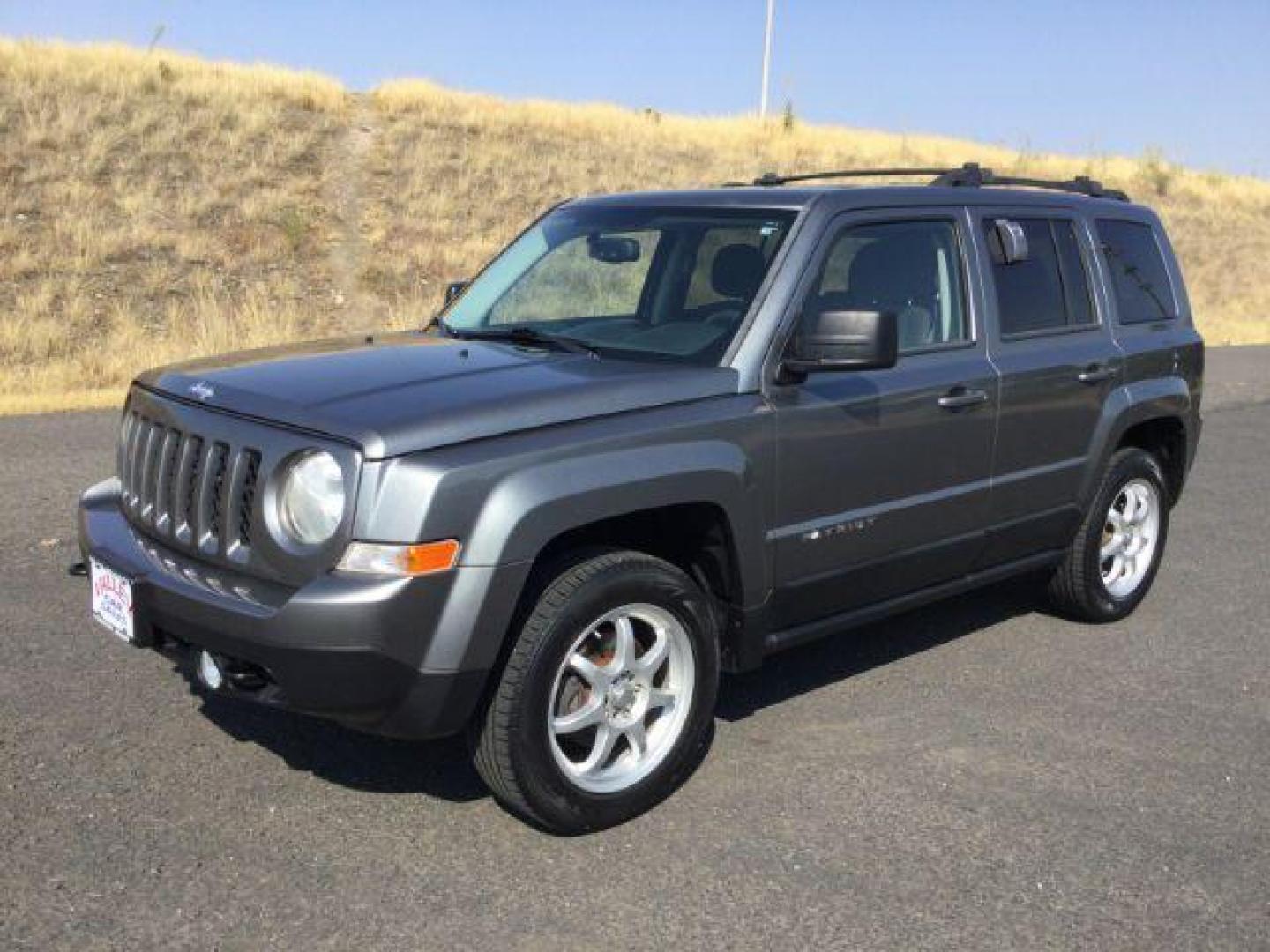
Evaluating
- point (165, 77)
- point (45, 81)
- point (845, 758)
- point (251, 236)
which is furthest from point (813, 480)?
point (165, 77)

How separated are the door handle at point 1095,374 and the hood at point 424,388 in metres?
1.99

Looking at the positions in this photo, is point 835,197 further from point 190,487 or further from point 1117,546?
point 1117,546

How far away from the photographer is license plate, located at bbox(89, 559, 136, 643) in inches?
149

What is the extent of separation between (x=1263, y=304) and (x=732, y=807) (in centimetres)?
2905

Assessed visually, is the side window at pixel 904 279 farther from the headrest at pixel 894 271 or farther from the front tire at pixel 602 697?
the front tire at pixel 602 697

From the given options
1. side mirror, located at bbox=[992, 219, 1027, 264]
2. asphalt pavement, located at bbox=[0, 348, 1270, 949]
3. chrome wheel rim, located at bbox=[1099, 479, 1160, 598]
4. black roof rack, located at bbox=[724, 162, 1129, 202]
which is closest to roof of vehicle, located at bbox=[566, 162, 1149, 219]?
black roof rack, located at bbox=[724, 162, 1129, 202]

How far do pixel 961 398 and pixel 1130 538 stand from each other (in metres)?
1.82

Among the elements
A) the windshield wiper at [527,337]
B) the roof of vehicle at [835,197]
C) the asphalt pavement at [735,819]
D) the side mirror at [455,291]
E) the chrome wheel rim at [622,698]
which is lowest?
the asphalt pavement at [735,819]

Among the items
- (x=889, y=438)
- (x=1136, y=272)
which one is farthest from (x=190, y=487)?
(x=1136, y=272)

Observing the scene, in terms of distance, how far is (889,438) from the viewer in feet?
14.8

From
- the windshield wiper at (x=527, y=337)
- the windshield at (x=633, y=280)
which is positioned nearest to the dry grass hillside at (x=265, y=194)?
the windshield at (x=633, y=280)

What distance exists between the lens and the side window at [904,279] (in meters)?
4.53

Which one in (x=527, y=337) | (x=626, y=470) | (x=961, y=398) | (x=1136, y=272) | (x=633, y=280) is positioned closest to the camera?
(x=626, y=470)

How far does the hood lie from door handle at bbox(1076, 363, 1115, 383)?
1.99 m
